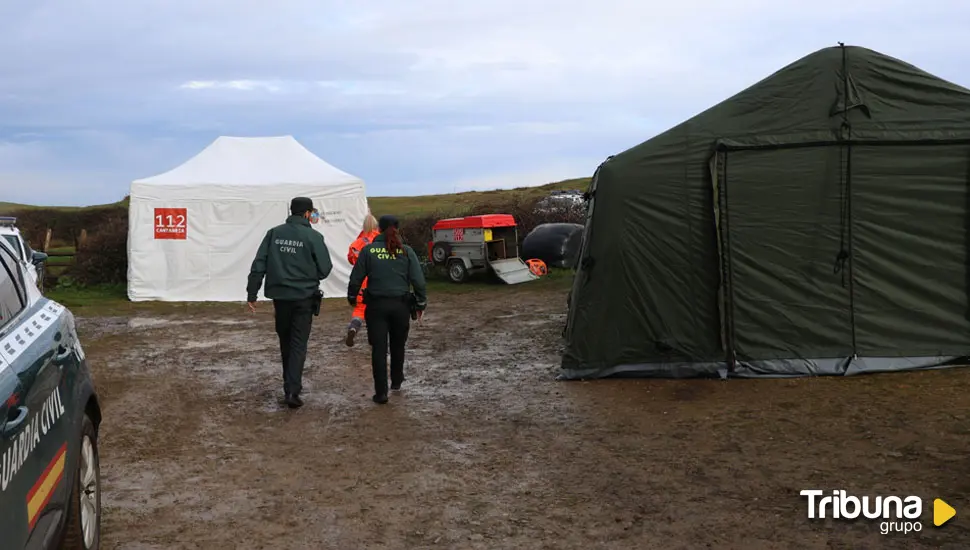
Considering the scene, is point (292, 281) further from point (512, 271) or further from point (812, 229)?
point (512, 271)

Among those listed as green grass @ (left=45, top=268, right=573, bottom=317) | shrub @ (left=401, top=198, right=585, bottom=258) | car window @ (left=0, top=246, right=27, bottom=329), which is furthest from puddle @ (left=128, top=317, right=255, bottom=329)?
car window @ (left=0, top=246, right=27, bottom=329)

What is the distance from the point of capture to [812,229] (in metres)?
8.51

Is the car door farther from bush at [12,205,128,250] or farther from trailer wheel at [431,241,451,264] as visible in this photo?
bush at [12,205,128,250]

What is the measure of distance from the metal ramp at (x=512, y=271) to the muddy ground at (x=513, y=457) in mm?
8562

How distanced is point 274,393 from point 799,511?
211 inches

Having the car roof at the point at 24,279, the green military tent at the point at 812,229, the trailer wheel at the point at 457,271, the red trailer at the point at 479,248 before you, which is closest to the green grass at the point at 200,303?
the trailer wheel at the point at 457,271

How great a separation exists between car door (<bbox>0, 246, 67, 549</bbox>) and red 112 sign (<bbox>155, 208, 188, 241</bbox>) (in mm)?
14275

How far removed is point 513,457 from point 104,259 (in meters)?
17.1

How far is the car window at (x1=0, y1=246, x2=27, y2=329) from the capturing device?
364 centimetres

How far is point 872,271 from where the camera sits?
8.47 meters

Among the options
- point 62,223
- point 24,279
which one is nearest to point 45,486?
point 24,279

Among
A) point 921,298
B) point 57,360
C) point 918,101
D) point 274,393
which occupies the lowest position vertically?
point 274,393

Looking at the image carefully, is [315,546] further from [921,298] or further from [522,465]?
[921,298]

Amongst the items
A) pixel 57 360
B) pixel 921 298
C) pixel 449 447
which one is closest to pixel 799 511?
pixel 449 447
